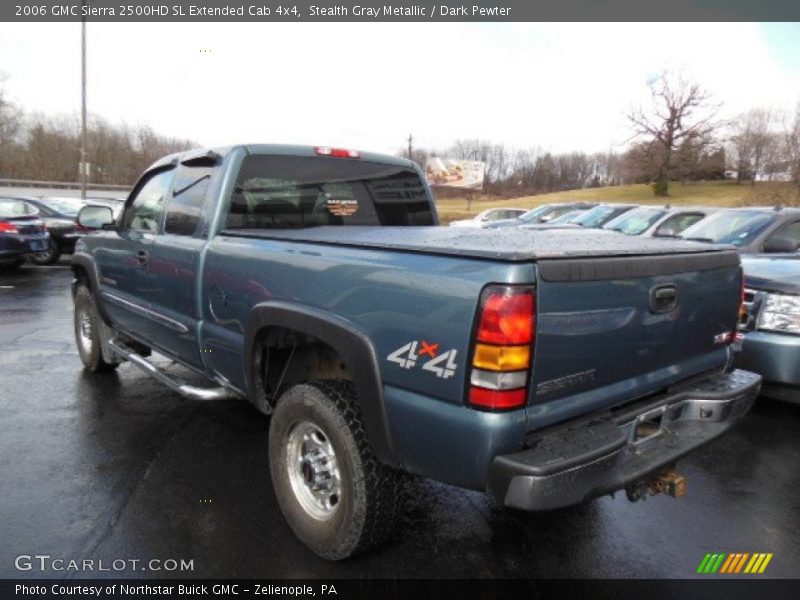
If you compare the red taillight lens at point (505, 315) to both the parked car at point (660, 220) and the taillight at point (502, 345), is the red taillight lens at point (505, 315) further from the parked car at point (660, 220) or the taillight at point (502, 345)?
the parked car at point (660, 220)

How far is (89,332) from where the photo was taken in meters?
5.48

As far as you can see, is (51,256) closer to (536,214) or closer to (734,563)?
(536,214)

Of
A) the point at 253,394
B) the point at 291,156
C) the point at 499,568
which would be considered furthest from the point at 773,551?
the point at 291,156

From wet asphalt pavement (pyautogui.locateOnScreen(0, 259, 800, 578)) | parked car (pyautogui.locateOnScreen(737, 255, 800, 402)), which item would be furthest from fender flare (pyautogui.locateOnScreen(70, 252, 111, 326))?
parked car (pyautogui.locateOnScreen(737, 255, 800, 402))

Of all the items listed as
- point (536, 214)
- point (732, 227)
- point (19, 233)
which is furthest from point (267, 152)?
point (536, 214)

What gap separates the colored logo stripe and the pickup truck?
54 cm

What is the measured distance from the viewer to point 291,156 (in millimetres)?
3797

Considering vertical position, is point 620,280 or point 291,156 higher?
point 291,156

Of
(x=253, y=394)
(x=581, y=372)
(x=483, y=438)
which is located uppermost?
(x=581, y=372)

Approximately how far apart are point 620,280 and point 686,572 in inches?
58.4

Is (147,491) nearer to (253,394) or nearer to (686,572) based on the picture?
(253,394)

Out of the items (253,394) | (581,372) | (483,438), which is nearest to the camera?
(483,438)

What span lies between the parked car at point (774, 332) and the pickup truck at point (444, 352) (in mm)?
1258

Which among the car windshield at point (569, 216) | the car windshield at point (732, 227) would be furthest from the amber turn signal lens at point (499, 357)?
the car windshield at point (569, 216)
